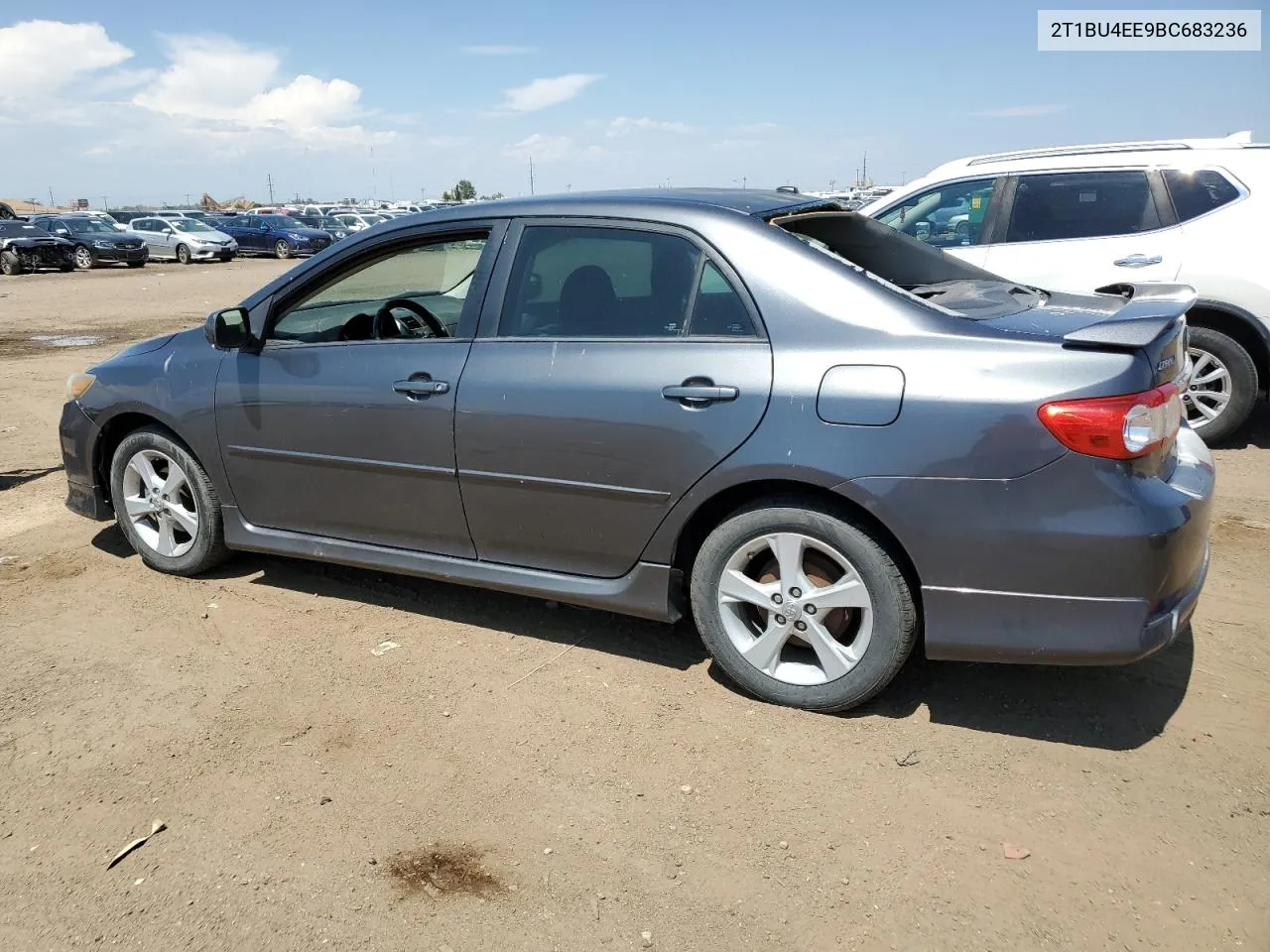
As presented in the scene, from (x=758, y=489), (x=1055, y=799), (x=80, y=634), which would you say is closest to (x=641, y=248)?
(x=758, y=489)

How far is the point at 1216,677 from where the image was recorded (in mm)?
3656

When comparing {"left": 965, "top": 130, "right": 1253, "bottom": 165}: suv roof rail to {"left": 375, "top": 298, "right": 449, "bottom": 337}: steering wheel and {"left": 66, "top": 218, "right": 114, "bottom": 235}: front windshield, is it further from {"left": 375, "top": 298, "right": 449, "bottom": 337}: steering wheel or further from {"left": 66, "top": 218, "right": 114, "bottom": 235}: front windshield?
{"left": 66, "top": 218, "right": 114, "bottom": 235}: front windshield

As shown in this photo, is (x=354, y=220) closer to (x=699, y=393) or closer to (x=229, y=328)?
(x=229, y=328)

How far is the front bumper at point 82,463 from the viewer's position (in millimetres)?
4914

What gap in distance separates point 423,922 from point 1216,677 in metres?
2.83

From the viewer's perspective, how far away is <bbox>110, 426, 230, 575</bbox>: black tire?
4.65m

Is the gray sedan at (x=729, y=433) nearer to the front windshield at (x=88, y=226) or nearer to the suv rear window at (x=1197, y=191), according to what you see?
the suv rear window at (x=1197, y=191)

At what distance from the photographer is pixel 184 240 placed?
32469 mm

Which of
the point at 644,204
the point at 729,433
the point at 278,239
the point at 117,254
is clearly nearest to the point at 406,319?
the point at 644,204

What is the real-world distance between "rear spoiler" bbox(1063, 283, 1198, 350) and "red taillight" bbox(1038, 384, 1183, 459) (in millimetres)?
162

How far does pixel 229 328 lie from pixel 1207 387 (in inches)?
236

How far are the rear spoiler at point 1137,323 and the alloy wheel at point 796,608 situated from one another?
3.18 feet

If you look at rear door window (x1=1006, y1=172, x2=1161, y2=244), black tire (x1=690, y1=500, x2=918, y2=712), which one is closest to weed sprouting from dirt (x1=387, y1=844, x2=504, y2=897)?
black tire (x1=690, y1=500, x2=918, y2=712)

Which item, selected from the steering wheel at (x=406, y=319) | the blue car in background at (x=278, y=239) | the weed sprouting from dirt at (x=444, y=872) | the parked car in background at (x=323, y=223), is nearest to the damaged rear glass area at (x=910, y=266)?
the steering wheel at (x=406, y=319)
